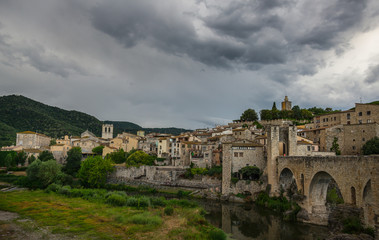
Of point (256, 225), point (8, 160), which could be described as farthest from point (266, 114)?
point (8, 160)

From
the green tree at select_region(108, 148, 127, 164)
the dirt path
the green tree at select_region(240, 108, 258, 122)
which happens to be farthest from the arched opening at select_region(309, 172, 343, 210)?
the green tree at select_region(240, 108, 258, 122)

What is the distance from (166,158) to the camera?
55.7 meters

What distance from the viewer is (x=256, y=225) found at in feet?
83.5

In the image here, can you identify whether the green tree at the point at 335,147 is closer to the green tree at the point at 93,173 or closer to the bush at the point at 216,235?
the bush at the point at 216,235

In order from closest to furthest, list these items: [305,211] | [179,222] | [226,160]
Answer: [179,222] < [305,211] < [226,160]

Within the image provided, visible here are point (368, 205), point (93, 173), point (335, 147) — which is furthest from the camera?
point (93, 173)

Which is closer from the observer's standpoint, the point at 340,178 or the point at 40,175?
the point at 340,178

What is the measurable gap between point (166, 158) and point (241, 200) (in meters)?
24.1

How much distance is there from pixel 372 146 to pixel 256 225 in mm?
22569

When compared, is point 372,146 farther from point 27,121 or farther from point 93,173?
point 27,121

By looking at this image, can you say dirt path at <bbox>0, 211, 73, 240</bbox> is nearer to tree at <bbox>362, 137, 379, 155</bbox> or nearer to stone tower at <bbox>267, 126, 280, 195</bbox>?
stone tower at <bbox>267, 126, 280, 195</bbox>

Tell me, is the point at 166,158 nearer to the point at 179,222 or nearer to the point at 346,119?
the point at 179,222

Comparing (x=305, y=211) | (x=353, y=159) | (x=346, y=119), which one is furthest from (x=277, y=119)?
(x=353, y=159)

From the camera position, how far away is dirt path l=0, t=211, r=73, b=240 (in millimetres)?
17516
